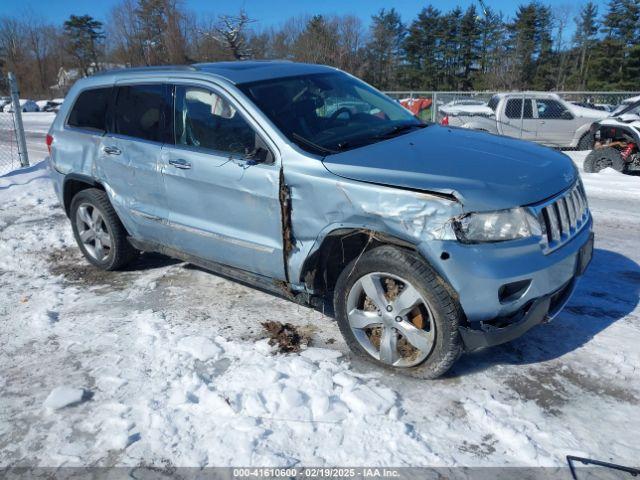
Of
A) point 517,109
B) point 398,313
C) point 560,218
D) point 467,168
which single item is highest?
point 467,168

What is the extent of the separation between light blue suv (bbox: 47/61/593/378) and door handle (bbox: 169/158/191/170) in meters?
0.01

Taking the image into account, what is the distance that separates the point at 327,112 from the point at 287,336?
5.56ft

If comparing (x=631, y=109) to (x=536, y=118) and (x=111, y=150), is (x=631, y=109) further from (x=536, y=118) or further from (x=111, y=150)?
(x=111, y=150)

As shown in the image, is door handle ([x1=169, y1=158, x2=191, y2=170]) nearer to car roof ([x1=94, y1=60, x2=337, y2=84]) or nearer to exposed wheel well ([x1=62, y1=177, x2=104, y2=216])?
car roof ([x1=94, y1=60, x2=337, y2=84])

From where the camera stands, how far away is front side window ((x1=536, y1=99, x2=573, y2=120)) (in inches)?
578

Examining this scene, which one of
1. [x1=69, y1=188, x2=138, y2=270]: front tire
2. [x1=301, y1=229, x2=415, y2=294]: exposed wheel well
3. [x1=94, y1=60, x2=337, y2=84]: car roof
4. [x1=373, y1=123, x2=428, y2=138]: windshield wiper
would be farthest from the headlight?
[x1=69, y1=188, x2=138, y2=270]: front tire

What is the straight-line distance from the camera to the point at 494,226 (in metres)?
2.99

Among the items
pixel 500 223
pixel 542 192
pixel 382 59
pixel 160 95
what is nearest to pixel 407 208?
pixel 500 223

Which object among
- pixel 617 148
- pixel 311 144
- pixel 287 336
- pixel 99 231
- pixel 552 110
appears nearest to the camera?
pixel 311 144

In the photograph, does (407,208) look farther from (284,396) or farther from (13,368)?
(13,368)

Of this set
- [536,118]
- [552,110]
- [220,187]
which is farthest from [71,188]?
[552,110]

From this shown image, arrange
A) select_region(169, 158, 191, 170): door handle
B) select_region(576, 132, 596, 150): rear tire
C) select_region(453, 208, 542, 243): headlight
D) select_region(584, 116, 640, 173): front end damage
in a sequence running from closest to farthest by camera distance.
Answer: select_region(453, 208, 542, 243): headlight → select_region(169, 158, 191, 170): door handle → select_region(584, 116, 640, 173): front end damage → select_region(576, 132, 596, 150): rear tire

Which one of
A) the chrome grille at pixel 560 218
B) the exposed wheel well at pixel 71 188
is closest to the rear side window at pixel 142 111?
the exposed wheel well at pixel 71 188

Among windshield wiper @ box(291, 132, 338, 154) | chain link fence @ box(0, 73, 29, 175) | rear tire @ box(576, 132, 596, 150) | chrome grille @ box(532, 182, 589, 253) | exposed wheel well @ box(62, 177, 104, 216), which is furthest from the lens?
rear tire @ box(576, 132, 596, 150)
